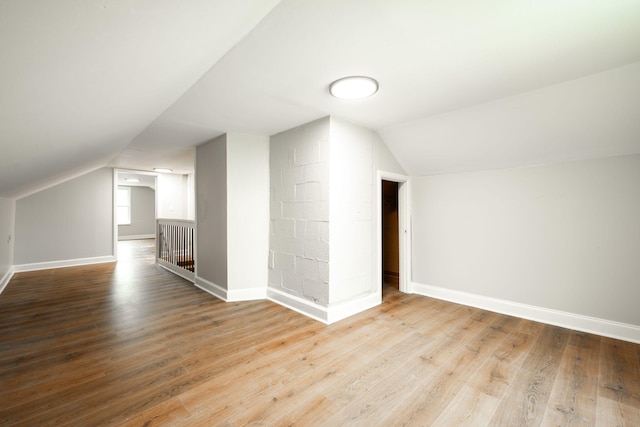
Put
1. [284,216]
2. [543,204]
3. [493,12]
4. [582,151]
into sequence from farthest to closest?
[284,216] → [543,204] → [582,151] → [493,12]

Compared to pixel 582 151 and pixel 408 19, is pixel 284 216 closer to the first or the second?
pixel 408 19

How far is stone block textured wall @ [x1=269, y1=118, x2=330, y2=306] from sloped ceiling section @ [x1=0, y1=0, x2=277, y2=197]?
4.48ft

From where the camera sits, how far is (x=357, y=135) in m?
3.07

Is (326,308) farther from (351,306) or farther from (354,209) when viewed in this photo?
(354,209)

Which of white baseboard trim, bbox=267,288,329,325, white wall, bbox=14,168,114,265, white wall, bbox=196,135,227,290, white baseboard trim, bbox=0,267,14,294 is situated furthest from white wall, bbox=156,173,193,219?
white baseboard trim, bbox=267,288,329,325

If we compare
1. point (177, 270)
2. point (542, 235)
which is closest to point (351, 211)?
point (542, 235)

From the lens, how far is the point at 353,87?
2.05 meters

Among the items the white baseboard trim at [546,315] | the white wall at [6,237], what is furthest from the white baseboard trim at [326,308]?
the white wall at [6,237]

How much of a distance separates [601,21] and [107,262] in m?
7.94

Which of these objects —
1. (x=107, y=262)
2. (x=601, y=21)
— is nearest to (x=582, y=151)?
(x=601, y=21)

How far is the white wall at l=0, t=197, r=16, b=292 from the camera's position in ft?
12.6

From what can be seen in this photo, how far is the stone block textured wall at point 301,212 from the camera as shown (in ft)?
9.36

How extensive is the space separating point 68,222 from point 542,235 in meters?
8.05

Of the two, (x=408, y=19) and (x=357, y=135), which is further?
(x=357, y=135)
